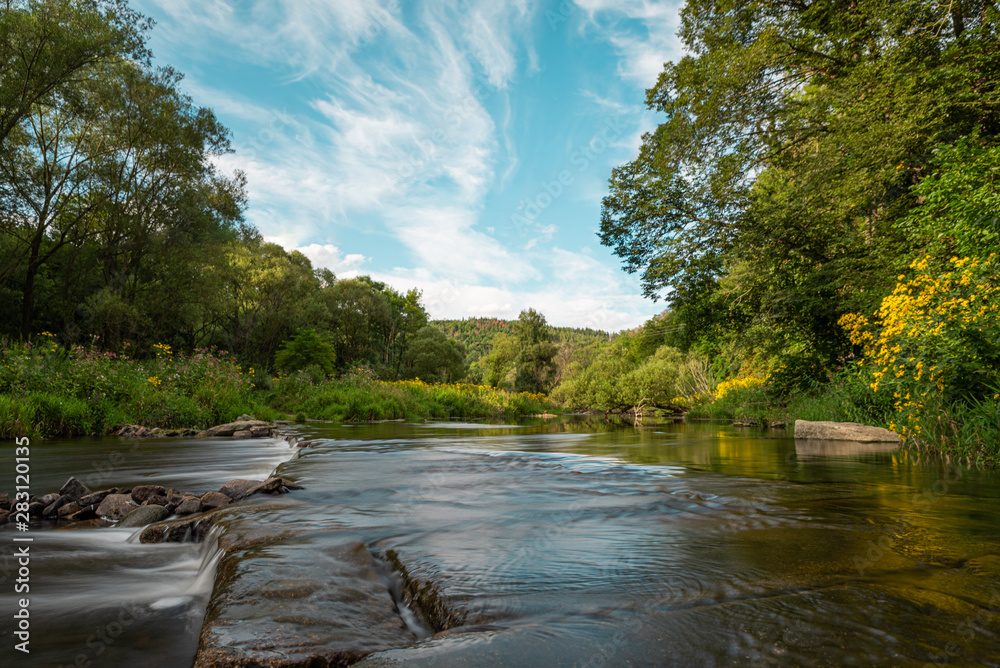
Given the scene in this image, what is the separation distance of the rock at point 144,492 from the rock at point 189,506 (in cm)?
49

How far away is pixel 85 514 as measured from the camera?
3750 mm

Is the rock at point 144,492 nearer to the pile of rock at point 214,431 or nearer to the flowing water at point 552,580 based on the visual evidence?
the flowing water at point 552,580

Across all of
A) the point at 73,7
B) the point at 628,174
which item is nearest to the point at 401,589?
the point at 628,174

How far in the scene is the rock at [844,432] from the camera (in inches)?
314

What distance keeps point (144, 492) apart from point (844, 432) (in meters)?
10.2

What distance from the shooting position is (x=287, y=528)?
2.84 m

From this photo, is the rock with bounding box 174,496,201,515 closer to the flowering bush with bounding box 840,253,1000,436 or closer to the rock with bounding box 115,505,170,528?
the rock with bounding box 115,505,170,528

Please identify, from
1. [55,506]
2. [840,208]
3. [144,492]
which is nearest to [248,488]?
[144,492]

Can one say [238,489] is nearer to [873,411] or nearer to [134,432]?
[134,432]

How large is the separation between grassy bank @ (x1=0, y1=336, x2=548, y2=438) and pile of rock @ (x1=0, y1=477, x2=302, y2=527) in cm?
700

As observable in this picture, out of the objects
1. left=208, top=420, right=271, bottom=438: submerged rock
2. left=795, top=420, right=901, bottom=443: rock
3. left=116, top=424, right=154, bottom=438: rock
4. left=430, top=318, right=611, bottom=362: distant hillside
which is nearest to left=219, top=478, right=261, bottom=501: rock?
left=116, top=424, right=154, bottom=438: rock

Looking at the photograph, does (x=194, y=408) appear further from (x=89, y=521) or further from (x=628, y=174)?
(x=628, y=174)

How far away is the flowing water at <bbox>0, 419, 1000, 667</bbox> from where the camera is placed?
138 cm

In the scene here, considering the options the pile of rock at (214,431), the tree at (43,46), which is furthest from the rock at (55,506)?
the tree at (43,46)
